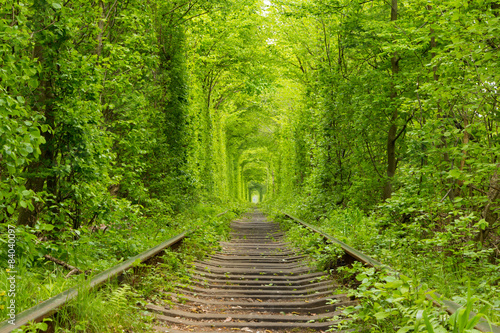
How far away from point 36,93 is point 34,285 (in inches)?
114

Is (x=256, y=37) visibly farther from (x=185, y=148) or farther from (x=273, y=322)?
(x=273, y=322)

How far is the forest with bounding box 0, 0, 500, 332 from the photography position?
4.44 metres

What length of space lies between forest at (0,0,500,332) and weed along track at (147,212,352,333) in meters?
1.02

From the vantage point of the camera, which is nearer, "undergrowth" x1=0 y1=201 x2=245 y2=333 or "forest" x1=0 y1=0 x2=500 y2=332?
"undergrowth" x1=0 y1=201 x2=245 y2=333

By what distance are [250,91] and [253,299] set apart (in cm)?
1843

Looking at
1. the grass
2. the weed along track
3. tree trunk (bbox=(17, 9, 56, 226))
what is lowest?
the weed along track

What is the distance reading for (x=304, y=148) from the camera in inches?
934

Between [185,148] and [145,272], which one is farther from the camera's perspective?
[185,148]

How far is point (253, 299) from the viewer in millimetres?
5852

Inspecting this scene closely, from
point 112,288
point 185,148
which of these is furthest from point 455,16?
point 185,148

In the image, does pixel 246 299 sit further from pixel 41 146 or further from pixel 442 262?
pixel 41 146

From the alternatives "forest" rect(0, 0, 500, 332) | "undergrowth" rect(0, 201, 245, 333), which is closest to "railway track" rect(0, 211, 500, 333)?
"undergrowth" rect(0, 201, 245, 333)

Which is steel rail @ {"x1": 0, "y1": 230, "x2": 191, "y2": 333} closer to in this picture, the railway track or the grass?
the railway track

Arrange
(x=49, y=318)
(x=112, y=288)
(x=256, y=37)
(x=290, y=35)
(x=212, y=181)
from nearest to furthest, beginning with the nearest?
(x=49, y=318) < (x=112, y=288) < (x=290, y=35) < (x=256, y=37) < (x=212, y=181)
